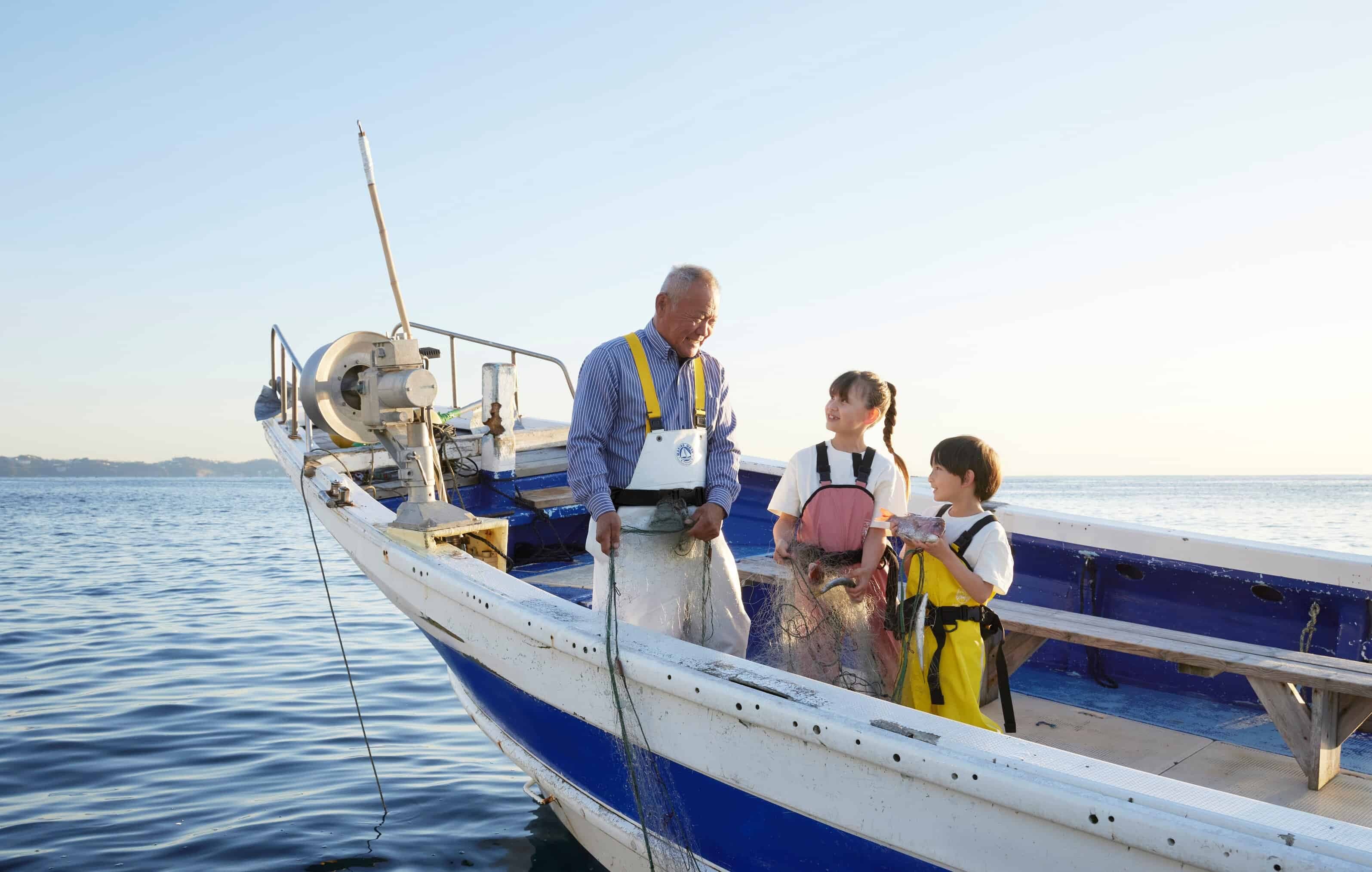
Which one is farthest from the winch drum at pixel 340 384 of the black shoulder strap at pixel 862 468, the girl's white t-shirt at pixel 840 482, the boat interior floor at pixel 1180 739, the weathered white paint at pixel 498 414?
the weathered white paint at pixel 498 414

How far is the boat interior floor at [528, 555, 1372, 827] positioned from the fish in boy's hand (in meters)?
0.78

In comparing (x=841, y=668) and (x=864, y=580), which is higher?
(x=864, y=580)

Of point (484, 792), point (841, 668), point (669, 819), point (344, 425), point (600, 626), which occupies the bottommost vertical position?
point (484, 792)

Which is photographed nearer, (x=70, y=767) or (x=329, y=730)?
(x=70, y=767)

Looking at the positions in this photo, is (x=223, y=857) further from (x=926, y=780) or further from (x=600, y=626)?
(x=926, y=780)

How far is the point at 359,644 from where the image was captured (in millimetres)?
9391

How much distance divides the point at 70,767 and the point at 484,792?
8.46 feet

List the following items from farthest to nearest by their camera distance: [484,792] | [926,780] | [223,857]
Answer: [484,792], [223,857], [926,780]

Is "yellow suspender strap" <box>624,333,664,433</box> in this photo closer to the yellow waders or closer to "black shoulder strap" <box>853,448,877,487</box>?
"black shoulder strap" <box>853,448,877,487</box>

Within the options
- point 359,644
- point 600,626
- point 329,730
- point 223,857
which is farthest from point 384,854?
point 359,644

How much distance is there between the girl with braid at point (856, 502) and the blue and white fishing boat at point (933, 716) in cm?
69

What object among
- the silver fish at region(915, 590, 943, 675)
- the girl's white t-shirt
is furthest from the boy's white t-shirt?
the girl's white t-shirt

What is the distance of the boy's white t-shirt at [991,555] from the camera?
271 centimetres

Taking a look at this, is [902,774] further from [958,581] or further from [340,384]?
[340,384]
